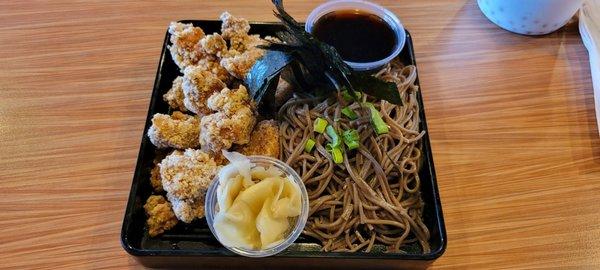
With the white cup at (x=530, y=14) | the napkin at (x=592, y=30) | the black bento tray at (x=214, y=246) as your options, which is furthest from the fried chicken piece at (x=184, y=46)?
the napkin at (x=592, y=30)

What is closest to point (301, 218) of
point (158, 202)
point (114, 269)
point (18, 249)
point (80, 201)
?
point (158, 202)

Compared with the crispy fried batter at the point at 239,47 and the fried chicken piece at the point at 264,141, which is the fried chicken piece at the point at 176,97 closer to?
the crispy fried batter at the point at 239,47

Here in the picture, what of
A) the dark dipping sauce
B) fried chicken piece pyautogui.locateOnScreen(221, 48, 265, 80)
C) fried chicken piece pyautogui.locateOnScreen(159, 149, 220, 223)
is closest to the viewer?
fried chicken piece pyautogui.locateOnScreen(159, 149, 220, 223)

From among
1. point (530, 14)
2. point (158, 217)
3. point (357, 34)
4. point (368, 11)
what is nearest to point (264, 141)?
point (158, 217)

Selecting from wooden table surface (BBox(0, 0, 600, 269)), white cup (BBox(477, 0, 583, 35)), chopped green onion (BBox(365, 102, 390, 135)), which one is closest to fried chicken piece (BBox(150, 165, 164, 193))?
wooden table surface (BBox(0, 0, 600, 269))

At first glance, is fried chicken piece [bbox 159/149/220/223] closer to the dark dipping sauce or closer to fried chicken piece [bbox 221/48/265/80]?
fried chicken piece [bbox 221/48/265/80]

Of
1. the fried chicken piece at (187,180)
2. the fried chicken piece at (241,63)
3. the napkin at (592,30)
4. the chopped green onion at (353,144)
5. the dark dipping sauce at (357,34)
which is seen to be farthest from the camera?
the napkin at (592,30)
